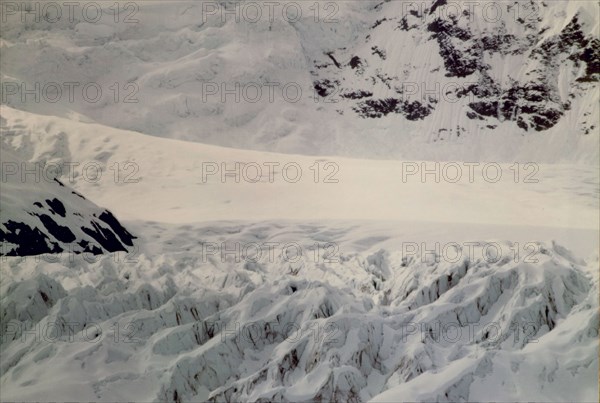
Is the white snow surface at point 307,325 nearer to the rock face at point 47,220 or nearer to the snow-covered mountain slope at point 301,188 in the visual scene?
the rock face at point 47,220

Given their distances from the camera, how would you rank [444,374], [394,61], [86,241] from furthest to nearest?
[394,61]
[86,241]
[444,374]

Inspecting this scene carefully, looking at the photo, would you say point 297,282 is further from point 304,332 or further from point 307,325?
point 304,332

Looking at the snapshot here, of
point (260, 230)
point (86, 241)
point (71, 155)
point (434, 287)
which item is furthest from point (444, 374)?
point (71, 155)

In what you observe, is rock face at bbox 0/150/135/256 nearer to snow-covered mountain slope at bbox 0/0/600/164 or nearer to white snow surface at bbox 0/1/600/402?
white snow surface at bbox 0/1/600/402

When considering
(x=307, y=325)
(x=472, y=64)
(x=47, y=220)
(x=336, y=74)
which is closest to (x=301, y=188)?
(x=47, y=220)

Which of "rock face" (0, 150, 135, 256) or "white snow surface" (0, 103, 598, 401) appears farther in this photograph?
"rock face" (0, 150, 135, 256)

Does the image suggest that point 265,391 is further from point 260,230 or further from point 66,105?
point 66,105

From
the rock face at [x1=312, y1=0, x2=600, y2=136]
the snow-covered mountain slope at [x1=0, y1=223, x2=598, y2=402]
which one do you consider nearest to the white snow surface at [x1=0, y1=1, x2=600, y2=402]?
the snow-covered mountain slope at [x1=0, y1=223, x2=598, y2=402]
